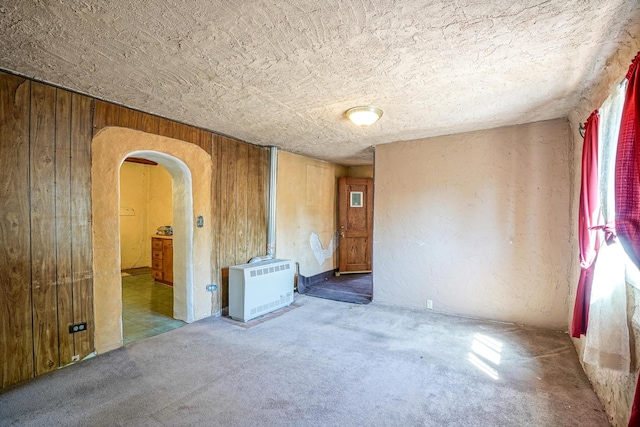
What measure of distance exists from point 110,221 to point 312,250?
357cm

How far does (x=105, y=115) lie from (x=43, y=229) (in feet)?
3.80

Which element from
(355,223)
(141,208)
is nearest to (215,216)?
(355,223)

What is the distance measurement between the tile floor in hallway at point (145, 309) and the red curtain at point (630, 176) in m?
3.99

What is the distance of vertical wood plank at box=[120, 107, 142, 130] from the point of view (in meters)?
2.97

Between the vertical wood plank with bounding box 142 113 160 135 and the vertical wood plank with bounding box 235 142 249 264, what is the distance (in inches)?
47.2

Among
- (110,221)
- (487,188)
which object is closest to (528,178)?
(487,188)

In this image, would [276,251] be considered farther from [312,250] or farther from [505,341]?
[505,341]

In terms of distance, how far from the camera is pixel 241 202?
14.3 feet

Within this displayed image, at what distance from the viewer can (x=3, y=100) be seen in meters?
2.24

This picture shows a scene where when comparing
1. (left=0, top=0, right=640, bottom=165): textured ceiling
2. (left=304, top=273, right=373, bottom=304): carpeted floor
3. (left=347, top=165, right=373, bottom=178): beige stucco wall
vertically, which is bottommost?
(left=304, top=273, right=373, bottom=304): carpeted floor

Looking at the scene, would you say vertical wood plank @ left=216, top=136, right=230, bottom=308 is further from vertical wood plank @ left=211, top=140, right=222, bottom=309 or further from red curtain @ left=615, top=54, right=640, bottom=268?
red curtain @ left=615, top=54, right=640, bottom=268

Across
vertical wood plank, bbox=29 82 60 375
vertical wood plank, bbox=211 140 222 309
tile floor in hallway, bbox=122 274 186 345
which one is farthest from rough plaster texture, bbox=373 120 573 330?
vertical wood plank, bbox=29 82 60 375

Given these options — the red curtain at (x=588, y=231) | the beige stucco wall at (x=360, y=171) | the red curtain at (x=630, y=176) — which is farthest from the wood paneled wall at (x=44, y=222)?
the beige stucco wall at (x=360, y=171)

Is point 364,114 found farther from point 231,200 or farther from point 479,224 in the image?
point 231,200
